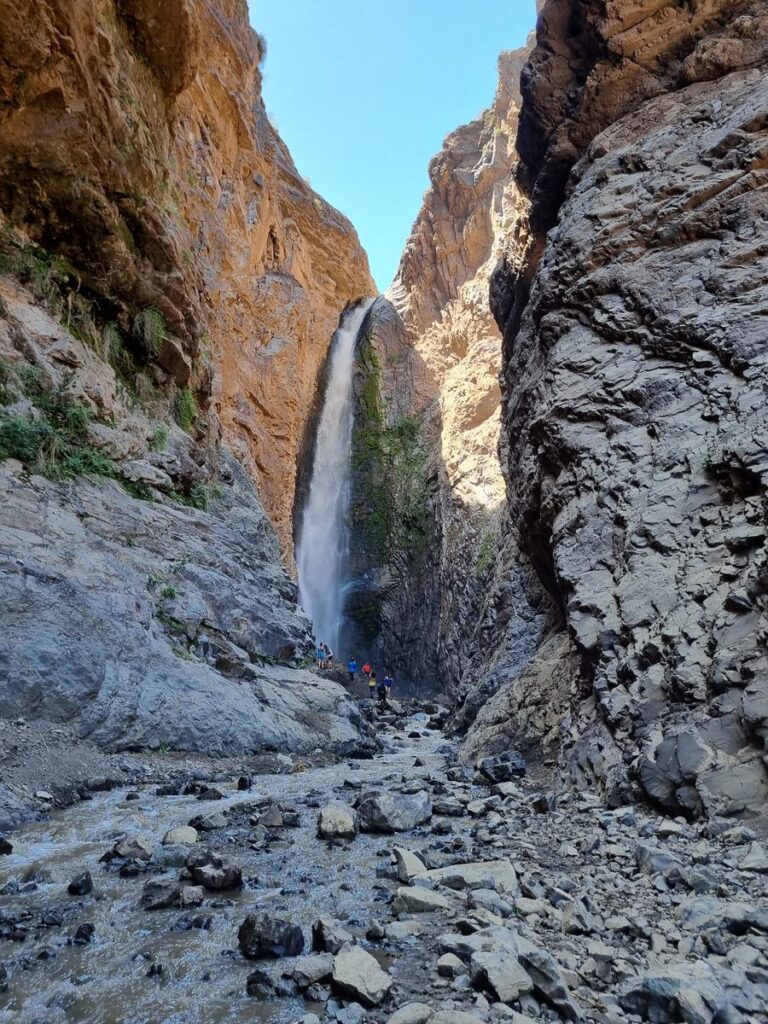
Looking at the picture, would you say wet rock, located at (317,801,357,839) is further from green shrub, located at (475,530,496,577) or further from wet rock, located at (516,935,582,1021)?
green shrub, located at (475,530,496,577)

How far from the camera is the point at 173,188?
14.6 meters

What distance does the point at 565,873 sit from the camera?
A: 4012 mm

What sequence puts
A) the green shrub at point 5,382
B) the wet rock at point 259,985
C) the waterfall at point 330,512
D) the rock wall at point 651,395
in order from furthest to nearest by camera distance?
the waterfall at point 330,512, the green shrub at point 5,382, the rock wall at point 651,395, the wet rock at point 259,985

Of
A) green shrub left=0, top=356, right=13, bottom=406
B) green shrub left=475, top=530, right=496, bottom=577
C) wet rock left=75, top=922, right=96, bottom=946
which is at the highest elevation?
green shrub left=0, top=356, right=13, bottom=406

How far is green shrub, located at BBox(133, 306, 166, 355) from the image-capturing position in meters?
12.9

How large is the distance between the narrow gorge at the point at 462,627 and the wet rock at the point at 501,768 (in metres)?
0.09

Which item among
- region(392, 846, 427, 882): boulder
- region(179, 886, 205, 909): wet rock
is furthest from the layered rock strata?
region(392, 846, 427, 882): boulder

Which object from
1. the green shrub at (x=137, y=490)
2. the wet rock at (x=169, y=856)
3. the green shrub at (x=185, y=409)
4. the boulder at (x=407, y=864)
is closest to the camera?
the boulder at (x=407, y=864)

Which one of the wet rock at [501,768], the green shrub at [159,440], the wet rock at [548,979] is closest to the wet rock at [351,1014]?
the wet rock at [548,979]

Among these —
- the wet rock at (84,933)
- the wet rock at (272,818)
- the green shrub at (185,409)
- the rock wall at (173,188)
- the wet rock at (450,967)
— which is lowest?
the wet rock at (272,818)

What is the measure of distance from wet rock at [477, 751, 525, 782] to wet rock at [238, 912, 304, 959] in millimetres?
4741

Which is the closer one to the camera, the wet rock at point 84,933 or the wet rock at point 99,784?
the wet rock at point 84,933

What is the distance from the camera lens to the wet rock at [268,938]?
3037 mm

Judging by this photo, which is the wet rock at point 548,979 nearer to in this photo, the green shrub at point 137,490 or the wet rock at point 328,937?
the wet rock at point 328,937
